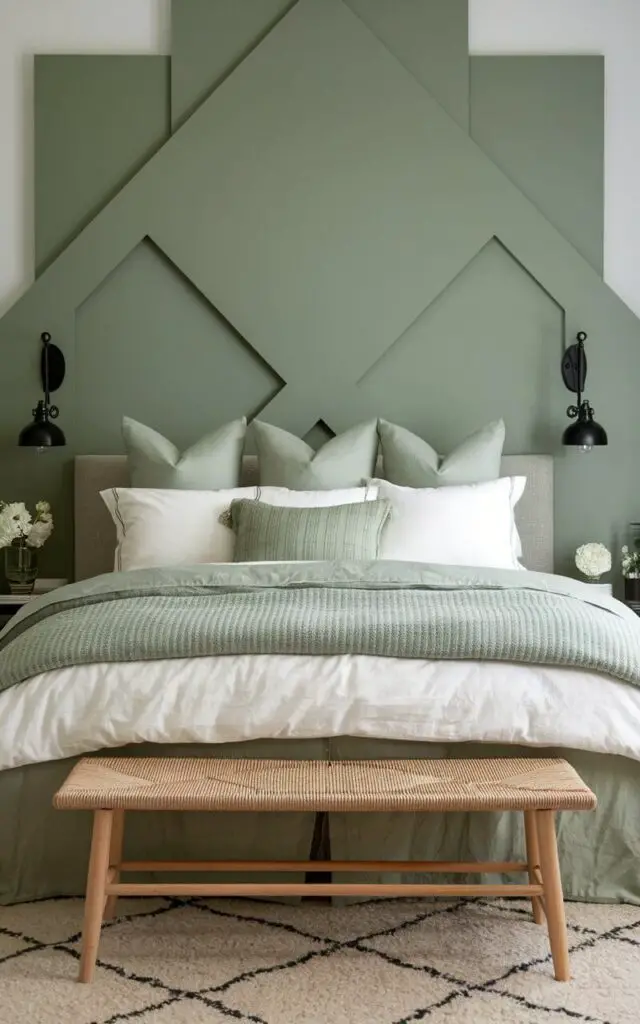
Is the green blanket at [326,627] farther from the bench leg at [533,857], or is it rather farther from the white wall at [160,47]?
the white wall at [160,47]

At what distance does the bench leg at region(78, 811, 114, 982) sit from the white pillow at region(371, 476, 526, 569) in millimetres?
1754

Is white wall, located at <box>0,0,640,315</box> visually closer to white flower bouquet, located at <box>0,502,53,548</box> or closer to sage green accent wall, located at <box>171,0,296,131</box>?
sage green accent wall, located at <box>171,0,296,131</box>

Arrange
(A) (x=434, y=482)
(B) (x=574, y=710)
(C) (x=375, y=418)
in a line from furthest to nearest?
(C) (x=375, y=418), (A) (x=434, y=482), (B) (x=574, y=710)

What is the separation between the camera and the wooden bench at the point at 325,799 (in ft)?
7.59

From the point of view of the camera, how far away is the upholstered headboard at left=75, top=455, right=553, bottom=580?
4547 millimetres

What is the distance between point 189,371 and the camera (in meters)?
4.67

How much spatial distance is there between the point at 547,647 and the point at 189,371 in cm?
242

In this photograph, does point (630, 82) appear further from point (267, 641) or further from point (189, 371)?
point (267, 641)

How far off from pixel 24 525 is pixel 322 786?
2382 mm

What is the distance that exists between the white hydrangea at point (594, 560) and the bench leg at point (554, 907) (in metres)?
2.24

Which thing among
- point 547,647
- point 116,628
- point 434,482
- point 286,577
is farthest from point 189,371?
point 547,647

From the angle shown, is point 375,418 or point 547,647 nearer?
point 547,647

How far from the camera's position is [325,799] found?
231 centimetres

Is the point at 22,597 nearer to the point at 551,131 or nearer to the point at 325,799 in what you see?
the point at 325,799
